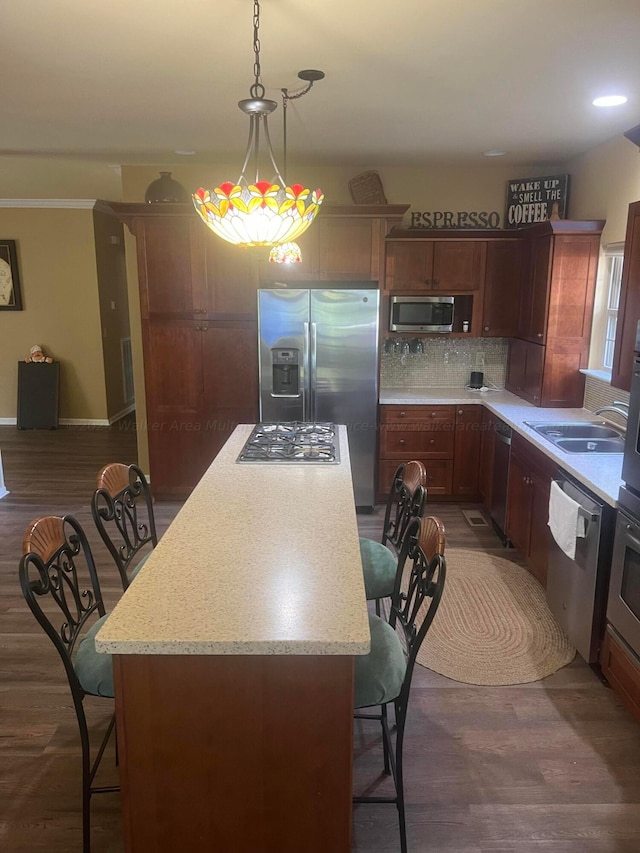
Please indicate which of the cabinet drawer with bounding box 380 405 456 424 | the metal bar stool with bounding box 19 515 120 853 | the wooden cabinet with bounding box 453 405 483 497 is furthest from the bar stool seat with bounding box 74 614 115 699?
the wooden cabinet with bounding box 453 405 483 497

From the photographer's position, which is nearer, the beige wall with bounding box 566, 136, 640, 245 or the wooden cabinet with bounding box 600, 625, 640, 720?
the wooden cabinet with bounding box 600, 625, 640, 720

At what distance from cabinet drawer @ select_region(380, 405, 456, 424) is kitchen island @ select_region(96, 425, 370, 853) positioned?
303 centimetres

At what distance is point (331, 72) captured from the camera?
2.76m

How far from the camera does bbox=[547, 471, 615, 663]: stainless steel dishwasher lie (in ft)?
8.43

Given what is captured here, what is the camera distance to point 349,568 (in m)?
1.79

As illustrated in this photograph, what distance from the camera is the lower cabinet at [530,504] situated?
3.31 m

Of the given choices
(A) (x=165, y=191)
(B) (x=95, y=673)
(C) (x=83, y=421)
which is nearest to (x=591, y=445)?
(B) (x=95, y=673)

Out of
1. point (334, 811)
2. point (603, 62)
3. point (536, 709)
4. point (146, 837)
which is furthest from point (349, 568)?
point (603, 62)

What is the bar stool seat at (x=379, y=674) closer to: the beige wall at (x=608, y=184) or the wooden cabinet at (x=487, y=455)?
the wooden cabinet at (x=487, y=455)

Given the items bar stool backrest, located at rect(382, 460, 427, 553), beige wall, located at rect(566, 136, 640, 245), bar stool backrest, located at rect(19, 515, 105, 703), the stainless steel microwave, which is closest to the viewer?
bar stool backrest, located at rect(19, 515, 105, 703)

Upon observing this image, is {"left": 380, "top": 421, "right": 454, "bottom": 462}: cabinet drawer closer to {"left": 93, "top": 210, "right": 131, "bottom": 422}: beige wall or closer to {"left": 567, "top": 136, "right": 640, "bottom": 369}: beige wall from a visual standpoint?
{"left": 567, "top": 136, "right": 640, "bottom": 369}: beige wall

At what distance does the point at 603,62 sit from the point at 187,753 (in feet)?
9.95

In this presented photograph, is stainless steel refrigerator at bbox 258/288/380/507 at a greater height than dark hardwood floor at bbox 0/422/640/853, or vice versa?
stainless steel refrigerator at bbox 258/288/380/507

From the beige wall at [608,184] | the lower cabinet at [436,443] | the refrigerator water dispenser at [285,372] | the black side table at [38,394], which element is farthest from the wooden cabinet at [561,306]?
the black side table at [38,394]
